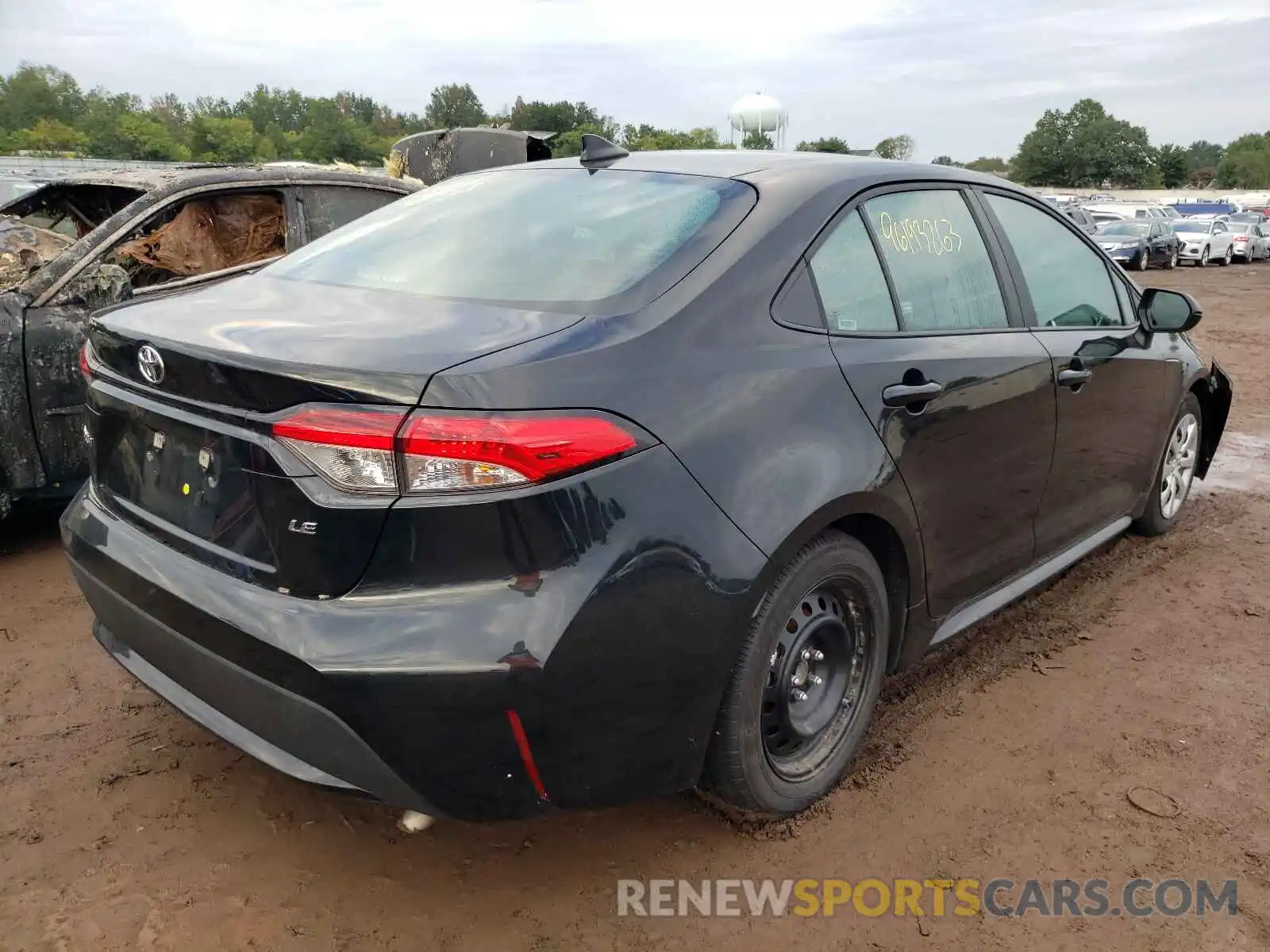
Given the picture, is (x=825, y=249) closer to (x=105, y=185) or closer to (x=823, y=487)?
(x=823, y=487)

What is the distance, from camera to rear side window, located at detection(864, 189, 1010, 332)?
275 cm

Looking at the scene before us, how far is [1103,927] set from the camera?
222 cm

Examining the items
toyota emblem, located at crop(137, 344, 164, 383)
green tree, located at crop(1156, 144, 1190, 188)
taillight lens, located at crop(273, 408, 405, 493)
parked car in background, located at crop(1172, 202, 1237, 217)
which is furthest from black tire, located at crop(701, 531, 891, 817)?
green tree, located at crop(1156, 144, 1190, 188)

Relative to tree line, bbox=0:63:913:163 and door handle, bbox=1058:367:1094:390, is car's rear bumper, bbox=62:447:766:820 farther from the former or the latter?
tree line, bbox=0:63:913:163

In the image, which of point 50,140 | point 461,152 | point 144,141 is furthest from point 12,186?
point 144,141

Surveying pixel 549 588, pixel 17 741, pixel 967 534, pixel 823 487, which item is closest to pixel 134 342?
pixel 549 588

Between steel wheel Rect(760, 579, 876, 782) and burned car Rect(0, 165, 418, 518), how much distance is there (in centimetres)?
344

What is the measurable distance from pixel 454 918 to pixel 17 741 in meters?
1.62

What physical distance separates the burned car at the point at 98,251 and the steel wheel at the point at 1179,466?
15.1 ft

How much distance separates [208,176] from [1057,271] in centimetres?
423

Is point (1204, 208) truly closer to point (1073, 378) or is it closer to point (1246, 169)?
point (1073, 378)

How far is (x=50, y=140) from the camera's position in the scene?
172 feet

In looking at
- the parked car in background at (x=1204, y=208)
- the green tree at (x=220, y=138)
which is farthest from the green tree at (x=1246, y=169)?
the green tree at (x=220, y=138)

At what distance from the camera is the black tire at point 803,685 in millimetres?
2238
